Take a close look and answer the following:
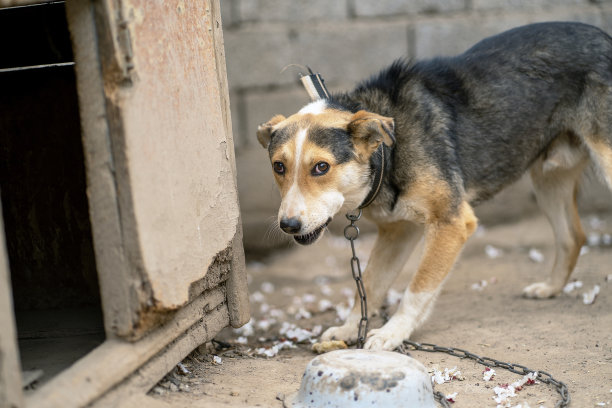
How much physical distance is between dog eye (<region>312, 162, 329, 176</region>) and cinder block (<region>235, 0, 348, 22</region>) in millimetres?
3426

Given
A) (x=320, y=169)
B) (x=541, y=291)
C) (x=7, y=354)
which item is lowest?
(x=541, y=291)

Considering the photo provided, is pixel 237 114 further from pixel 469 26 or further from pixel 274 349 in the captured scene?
pixel 274 349

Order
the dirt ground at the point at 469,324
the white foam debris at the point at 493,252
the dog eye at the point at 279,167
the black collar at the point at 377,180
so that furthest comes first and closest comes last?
1. the white foam debris at the point at 493,252
2. the black collar at the point at 377,180
3. the dog eye at the point at 279,167
4. the dirt ground at the point at 469,324

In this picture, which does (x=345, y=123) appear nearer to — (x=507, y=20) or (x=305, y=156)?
(x=305, y=156)

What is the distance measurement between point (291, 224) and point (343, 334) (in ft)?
3.14

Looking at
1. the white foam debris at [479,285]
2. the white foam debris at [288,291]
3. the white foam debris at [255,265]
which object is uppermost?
the white foam debris at [479,285]

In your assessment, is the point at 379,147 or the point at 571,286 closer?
the point at 379,147

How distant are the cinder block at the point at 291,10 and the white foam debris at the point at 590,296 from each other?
3.53 meters

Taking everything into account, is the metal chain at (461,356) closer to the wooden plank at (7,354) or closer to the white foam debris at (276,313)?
the white foam debris at (276,313)

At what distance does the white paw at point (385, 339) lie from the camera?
12.0 ft

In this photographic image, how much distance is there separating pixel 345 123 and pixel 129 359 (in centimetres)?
178

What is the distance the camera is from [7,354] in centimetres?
203

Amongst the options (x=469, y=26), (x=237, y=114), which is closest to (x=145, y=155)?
(x=237, y=114)

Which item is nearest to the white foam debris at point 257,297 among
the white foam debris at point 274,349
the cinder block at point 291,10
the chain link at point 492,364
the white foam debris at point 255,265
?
the white foam debris at point 255,265
